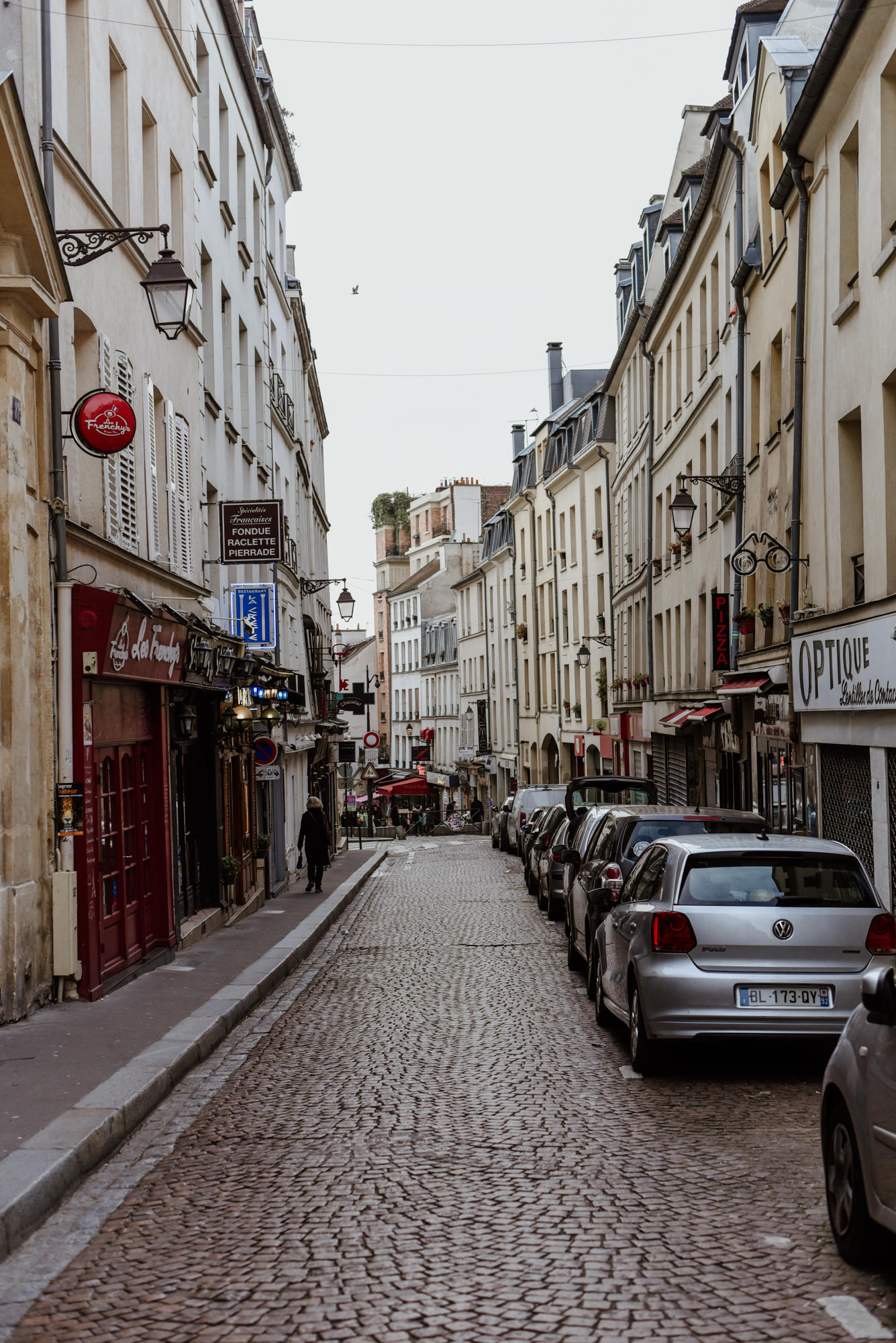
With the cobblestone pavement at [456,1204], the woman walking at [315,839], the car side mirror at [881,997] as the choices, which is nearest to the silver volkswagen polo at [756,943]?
the cobblestone pavement at [456,1204]

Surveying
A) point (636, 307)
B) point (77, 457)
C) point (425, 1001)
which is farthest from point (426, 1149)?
point (636, 307)

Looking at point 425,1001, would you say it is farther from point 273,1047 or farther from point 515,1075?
point 515,1075

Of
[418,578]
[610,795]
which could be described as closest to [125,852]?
[610,795]

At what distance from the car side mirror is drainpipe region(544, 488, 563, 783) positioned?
1960 inches

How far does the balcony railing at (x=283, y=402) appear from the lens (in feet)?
102

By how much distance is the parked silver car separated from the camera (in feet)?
16.0

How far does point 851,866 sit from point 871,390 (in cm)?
741

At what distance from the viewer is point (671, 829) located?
44.2ft

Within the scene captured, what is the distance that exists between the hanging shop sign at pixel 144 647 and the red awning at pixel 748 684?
8267mm

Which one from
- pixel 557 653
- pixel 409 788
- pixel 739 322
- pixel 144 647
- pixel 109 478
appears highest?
pixel 739 322

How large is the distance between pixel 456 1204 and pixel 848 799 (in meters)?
11.1

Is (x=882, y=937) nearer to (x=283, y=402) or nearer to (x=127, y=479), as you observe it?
(x=127, y=479)

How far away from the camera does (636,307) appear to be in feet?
125

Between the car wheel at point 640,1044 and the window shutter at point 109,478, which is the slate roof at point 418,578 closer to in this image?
the window shutter at point 109,478
